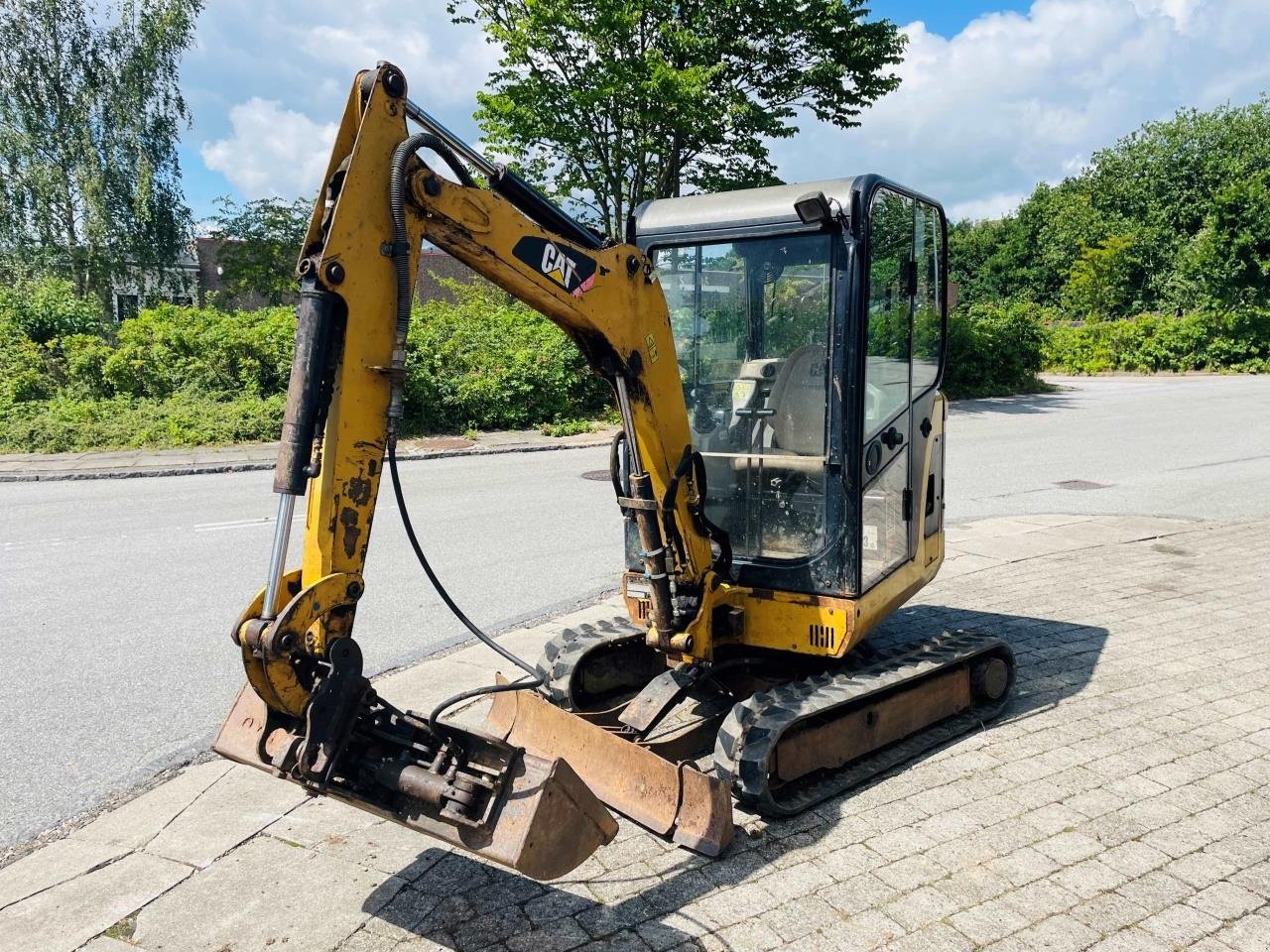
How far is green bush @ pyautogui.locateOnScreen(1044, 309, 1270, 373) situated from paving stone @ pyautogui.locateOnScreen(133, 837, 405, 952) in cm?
3276

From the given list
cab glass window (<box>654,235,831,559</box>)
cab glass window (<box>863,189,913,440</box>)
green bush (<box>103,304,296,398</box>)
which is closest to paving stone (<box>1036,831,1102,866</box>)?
cab glass window (<box>654,235,831,559</box>)

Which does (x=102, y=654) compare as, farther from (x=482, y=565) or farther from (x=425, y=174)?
(x=425, y=174)

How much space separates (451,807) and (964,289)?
65320 millimetres

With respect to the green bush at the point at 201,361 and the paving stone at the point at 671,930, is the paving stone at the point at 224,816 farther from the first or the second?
the green bush at the point at 201,361

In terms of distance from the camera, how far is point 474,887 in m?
3.78

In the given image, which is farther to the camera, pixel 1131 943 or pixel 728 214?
pixel 728 214

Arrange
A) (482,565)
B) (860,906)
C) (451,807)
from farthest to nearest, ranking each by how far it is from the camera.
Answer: (482,565) → (860,906) → (451,807)

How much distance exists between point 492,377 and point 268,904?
1554 cm

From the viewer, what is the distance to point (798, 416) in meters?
4.93

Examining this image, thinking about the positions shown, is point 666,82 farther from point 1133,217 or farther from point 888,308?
point 1133,217

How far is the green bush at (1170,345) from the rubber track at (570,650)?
1211 inches

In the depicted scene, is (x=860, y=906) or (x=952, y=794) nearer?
(x=860, y=906)

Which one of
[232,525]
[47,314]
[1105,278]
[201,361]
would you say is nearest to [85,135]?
[47,314]

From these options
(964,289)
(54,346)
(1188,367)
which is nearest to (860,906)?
(54,346)
